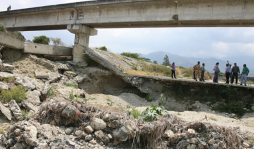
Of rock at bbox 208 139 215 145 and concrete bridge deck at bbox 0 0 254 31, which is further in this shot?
concrete bridge deck at bbox 0 0 254 31

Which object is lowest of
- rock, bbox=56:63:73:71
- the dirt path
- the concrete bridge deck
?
the dirt path

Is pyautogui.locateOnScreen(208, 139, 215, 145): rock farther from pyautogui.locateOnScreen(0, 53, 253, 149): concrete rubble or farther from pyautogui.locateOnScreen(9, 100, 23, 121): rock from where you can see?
pyautogui.locateOnScreen(9, 100, 23, 121): rock

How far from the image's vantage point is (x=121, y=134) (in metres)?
4.91

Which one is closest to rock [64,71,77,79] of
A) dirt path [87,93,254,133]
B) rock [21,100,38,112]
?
dirt path [87,93,254,133]

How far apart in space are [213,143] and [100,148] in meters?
3.08

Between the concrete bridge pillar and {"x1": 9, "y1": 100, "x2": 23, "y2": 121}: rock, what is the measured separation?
331 inches

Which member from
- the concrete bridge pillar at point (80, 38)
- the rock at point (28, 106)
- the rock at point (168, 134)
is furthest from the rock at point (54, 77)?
the rock at point (168, 134)

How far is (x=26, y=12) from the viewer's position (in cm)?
1705

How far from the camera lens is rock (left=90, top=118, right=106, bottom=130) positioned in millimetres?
5066

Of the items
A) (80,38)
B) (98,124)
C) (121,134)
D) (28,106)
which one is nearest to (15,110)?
(28,106)

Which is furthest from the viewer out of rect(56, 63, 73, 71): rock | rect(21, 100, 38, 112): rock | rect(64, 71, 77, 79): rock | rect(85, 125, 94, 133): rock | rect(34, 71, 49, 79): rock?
rect(56, 63, 73, 71): rock

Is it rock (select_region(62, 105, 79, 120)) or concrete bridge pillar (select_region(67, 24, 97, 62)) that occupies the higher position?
concrete bridge pillar (select_region(67, 24, 97, 62))

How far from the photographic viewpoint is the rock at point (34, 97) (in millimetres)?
7944

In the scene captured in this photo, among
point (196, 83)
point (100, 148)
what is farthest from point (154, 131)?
point (196, 83)
